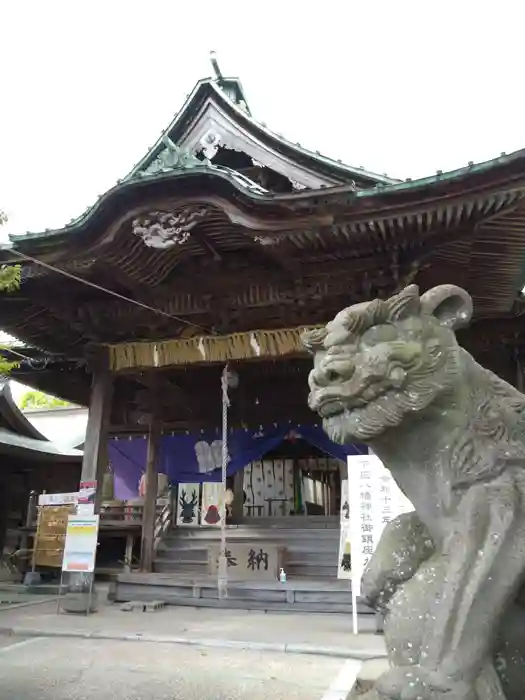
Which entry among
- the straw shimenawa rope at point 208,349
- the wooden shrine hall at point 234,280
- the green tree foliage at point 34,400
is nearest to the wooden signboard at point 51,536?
the wooden shrine hall at point 234,280

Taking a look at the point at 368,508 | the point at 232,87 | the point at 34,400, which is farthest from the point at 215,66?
the point at 34,400

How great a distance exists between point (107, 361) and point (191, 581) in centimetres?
335

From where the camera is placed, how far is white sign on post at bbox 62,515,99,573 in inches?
278

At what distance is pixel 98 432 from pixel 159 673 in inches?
152

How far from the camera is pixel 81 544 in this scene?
7.14 meters

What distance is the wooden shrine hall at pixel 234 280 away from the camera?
5926 mm

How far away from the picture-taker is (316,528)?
980 centimetres

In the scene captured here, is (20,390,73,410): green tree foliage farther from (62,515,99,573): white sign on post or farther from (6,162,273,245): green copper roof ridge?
(6,162,273,245): green copper roof ridge

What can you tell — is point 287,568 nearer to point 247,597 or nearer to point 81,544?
point 247,597

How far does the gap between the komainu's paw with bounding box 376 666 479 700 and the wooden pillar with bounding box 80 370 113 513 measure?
6.50 metres

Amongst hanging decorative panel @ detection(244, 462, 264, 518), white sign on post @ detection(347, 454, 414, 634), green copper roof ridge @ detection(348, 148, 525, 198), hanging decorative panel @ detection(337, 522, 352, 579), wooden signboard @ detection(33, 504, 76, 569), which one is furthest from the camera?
hanging decorative panel @ detection(244, 462, 264, 518)

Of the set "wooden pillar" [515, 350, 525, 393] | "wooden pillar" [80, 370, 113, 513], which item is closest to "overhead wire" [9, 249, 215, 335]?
"wooden pillar" [80, 370, 113, 513]

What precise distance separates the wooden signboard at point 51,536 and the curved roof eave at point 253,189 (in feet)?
12.0

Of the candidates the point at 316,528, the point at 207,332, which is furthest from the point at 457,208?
the point at 316,528
